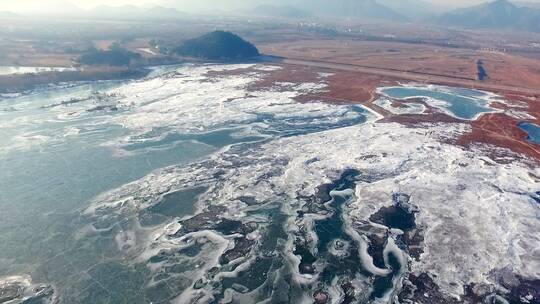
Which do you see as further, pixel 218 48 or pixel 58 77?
pixel 218 48

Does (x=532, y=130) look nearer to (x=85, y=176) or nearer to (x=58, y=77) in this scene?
(x=85, y=176)

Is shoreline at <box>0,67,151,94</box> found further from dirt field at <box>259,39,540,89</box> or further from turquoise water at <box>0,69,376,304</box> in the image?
dirt field at <box>259,39,540,89</box>

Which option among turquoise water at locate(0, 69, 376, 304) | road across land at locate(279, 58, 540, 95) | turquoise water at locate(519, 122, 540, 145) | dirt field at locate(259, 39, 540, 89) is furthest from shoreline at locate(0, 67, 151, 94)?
turquoise water at locate(519, 122, 540, 145)

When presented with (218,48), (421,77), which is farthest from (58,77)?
(421,77)

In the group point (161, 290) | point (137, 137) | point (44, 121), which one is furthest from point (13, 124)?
point (161, 290)

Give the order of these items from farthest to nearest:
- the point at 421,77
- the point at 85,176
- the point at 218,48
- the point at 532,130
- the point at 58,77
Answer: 1. the point at 218,48
2. the point at 421,77
3. the point at 58,77
4. the point at 532,130
5. the point at 85,176

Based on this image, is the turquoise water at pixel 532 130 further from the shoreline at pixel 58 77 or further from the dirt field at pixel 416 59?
the shoreline at pixel 58 77

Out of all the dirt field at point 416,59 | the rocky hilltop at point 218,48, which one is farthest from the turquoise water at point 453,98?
the rocky hilltop at point 218,48
